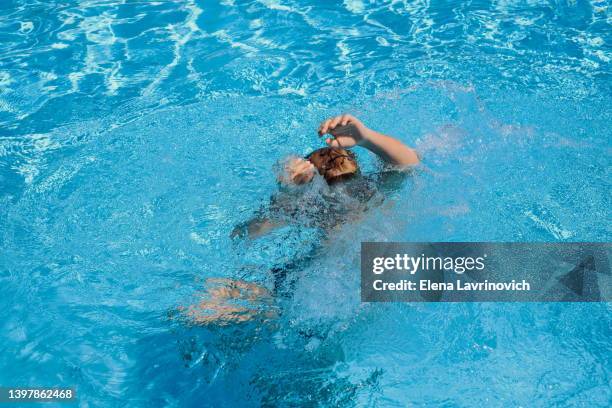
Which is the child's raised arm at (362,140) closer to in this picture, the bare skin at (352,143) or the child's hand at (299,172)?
the bare skin at (352,143)

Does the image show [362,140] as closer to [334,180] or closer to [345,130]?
[345,130]

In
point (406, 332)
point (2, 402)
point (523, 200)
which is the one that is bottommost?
point (2, 402)

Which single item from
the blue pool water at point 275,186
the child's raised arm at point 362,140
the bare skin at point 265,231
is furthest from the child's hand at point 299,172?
the blue pool water at point 275,186

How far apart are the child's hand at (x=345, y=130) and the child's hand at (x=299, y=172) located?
22 centimetres

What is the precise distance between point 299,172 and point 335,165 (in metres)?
0.26

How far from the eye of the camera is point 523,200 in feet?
14.0

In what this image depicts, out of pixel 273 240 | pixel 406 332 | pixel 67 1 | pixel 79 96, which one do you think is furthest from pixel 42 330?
pixel 67 1

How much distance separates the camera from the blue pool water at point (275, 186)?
3.44m

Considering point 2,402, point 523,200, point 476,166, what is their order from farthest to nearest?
point 476,166 < point 523,200 < point 2,402

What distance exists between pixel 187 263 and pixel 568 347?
7.89 feet

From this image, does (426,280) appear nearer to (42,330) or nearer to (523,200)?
(523,200)

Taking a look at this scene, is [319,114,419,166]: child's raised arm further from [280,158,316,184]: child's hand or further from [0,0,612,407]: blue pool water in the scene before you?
[0,0,612,407]: blue pool water

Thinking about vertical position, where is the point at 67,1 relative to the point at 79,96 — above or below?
above

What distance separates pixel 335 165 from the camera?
3.50 meters
